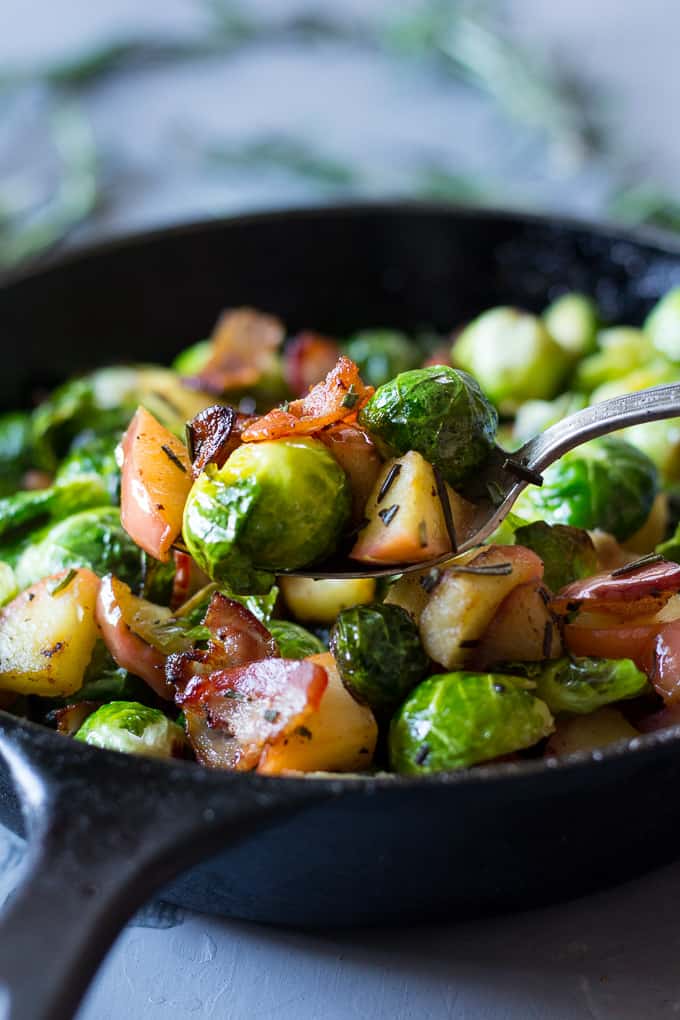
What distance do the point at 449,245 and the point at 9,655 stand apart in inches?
89.7

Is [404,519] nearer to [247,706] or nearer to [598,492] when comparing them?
[247,706]

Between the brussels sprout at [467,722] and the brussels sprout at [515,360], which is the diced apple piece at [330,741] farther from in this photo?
the brussels sprout at [515,360]

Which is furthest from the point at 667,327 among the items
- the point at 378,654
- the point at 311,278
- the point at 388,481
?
the point at 378,654

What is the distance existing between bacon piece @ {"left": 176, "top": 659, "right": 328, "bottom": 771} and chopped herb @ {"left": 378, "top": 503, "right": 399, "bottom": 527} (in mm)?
312

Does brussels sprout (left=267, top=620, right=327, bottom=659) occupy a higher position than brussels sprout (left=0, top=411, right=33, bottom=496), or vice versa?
brussels sprout (left=0, top=411, right=33, bottom=496)

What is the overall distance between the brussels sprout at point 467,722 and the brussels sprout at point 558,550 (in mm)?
363

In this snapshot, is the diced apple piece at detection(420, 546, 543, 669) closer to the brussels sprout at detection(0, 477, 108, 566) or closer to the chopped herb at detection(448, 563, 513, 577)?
the chopped herb at detection(448, 563, 513, 577)

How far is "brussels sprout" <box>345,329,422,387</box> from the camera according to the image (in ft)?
12.0

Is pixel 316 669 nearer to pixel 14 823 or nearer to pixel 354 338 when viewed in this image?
pixel 14 823

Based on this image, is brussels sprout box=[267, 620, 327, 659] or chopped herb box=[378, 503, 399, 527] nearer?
chopped herb box=[378, 503, 399, 527]

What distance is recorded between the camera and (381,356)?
3684 mm

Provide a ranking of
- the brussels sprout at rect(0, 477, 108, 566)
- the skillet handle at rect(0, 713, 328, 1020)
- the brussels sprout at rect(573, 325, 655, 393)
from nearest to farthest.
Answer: the skillet handle at rect(0, 713, 328, 1020), the brussels sprout at rect(0, 477, 108, 566), the brussels sprout at rect(573, 325, 655, 393)

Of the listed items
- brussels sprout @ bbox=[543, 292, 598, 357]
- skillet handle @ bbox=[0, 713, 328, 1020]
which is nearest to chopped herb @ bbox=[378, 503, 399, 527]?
skillet handle @ bbox=[0, 713, 328, 1020]

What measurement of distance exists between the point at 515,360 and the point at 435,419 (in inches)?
56.6
